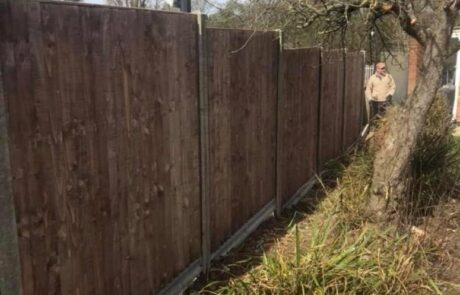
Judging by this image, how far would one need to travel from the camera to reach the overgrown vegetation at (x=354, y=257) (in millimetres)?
3889

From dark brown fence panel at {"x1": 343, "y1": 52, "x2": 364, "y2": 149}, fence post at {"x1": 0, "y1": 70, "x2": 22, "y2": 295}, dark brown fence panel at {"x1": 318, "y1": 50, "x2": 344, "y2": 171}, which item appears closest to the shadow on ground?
dark brown fence panel at {"x1": 318, "y1": 50, "x2": 344, "y2": 171}

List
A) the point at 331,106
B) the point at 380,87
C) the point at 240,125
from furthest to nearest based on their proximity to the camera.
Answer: the point at 380,87 < the point at 331,106 < the point at 240,125

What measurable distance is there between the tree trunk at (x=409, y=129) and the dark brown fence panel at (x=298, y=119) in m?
1.33

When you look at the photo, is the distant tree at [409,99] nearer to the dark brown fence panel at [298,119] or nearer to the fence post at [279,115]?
the fence post at [279,115]

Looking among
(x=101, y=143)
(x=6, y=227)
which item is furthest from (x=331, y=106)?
(x=6, y=227)

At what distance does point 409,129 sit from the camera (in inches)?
229

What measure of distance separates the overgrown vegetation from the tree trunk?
0.67 feet

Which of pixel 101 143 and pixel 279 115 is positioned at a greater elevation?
pixel 101 143

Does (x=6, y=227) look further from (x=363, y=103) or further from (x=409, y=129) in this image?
(x=363, y=103)

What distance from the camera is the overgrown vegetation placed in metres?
3.89

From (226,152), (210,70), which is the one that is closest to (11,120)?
(210,70)

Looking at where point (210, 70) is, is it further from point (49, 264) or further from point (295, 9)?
point (49, 264)

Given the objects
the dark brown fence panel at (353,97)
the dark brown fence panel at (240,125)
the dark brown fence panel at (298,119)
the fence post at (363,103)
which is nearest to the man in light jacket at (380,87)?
the fence post at (363,103)

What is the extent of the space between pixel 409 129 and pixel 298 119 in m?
1.85
